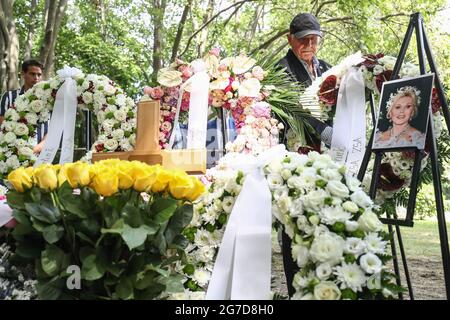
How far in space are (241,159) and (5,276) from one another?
0.95m

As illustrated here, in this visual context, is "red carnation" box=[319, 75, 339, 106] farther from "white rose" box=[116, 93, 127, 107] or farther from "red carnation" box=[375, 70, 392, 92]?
"white rose" box=[116, 93, 127, 107]

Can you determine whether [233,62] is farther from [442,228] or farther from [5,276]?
[5,276]

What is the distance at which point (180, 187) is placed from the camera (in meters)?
1.87

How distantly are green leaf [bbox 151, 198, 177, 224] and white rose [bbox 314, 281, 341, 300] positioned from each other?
0.51 meters

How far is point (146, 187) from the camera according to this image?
71.9 inches

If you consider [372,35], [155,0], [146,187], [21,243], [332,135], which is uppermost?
[155,0]

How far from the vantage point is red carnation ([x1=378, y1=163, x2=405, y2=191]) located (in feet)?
10.8

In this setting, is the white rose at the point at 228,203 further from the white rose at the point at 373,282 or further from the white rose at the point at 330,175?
the white rose at the point at 373,282

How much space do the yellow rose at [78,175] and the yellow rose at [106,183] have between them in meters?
0.06

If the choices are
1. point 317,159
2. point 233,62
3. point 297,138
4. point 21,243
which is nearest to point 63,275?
point 21,243

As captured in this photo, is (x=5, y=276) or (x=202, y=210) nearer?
(x=5, y=276)

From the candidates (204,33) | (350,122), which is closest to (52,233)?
(350,122)

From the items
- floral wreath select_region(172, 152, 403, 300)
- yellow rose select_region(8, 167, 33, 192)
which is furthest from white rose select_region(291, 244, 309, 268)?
yellow rose select_region(8, 167, 33, 192)

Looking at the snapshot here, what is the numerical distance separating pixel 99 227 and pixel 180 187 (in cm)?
29
